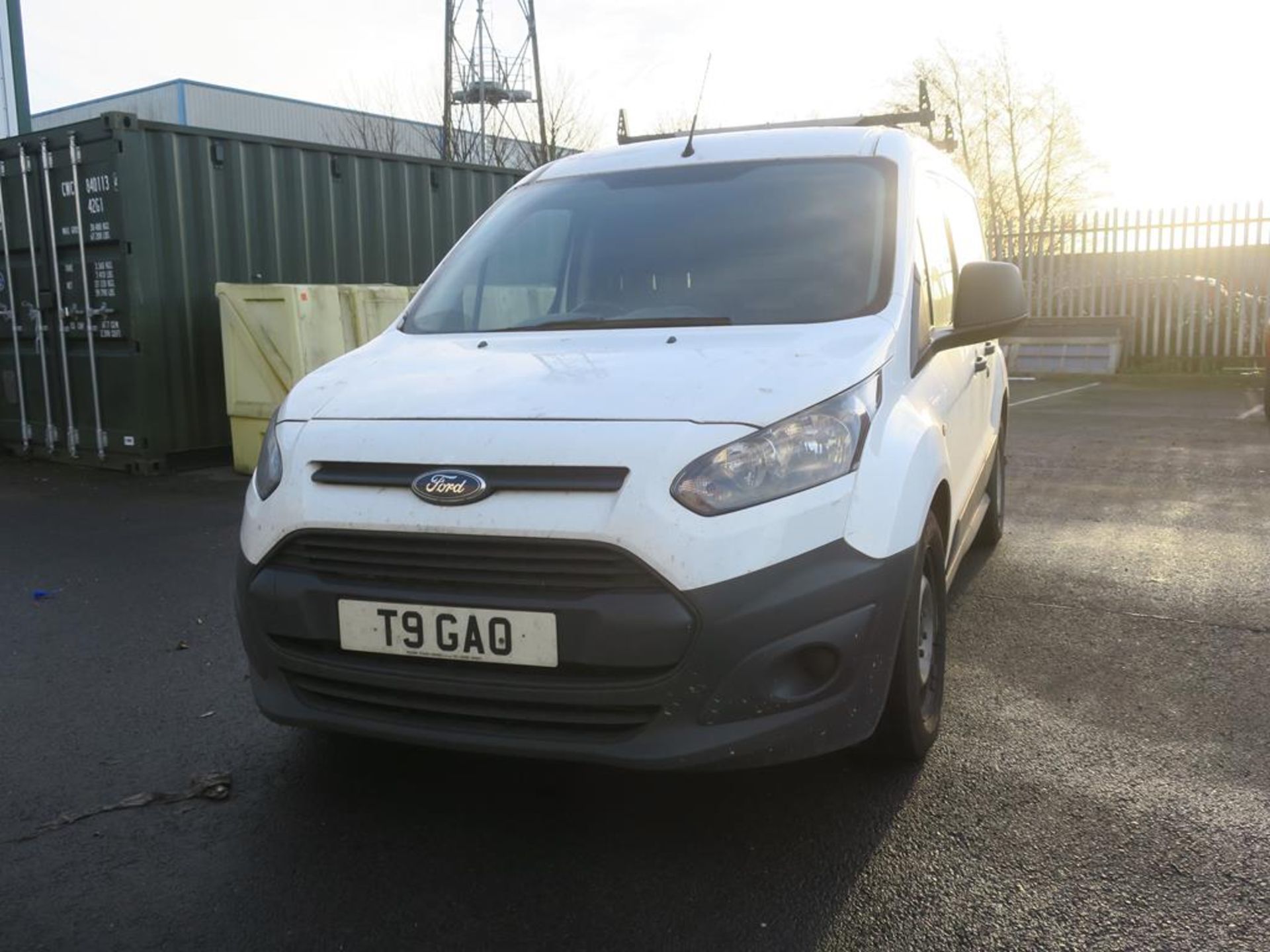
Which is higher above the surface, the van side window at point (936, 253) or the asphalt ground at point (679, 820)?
the van side window at point (936, 253)

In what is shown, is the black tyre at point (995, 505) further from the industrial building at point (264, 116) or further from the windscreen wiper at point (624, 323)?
the industrial building at point (264, 116)

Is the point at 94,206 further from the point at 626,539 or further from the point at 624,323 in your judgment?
the point at 626,539

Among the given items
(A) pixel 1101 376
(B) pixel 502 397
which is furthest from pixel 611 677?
(A) pixel 1101 376

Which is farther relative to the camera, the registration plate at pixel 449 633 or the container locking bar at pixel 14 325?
the container locking bar at pixel 14 325

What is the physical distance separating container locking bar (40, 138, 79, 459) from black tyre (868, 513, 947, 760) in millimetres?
8427

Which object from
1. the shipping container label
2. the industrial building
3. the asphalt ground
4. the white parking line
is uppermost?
the industrial building

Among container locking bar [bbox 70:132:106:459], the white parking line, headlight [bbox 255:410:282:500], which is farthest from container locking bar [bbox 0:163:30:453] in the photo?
the white parking line

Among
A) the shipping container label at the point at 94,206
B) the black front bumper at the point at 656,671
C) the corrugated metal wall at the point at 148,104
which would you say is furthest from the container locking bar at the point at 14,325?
the corrugated metal wall at the point at 148,104

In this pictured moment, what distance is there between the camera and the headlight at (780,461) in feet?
Result: 8.16

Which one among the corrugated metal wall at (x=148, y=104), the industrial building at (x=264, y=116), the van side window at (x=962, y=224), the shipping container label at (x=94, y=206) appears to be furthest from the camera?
the corrugated metal wall at (x=148, y=104)

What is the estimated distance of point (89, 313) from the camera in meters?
9.13

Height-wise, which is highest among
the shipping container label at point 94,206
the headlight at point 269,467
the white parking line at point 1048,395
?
the shipping container label at point 94,206

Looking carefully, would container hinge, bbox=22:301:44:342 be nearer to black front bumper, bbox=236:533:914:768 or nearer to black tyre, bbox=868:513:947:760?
black front bumper, bbox=236:533:914:768

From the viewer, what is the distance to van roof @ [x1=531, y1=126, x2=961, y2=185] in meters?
3.80
